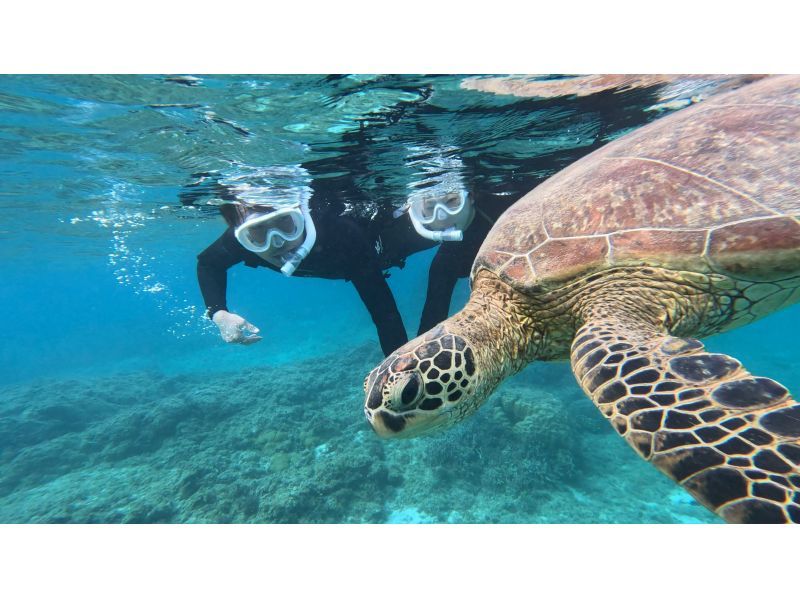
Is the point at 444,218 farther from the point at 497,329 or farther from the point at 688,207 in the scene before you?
the point at 688,207

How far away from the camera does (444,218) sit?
568 centimetres

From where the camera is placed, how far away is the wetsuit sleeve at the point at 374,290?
445cm

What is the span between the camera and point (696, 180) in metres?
2.10

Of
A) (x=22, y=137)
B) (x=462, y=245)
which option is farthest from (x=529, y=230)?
(x=22, y=137)

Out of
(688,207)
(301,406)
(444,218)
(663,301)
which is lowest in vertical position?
(301,406)

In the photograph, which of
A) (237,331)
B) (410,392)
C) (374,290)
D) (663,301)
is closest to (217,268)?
(237,331)

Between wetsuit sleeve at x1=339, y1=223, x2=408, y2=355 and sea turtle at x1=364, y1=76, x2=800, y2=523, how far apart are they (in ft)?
6.20

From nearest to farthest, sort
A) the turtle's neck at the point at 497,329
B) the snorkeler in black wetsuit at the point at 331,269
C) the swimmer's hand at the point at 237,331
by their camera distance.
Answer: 1. the turtle's neck at the point at 497,329
2. the swimmer's hand at the point at 237,331
3. the snorkeler in black wetsuit at the point at 331,269

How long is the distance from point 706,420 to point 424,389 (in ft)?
3.83

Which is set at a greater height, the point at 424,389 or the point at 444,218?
the point at 444,218

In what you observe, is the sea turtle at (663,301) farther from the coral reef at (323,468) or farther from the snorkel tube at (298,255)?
the coral reef at (323,468)

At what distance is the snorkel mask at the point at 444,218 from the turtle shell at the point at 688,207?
2.62m

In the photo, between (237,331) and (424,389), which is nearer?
(424,389)

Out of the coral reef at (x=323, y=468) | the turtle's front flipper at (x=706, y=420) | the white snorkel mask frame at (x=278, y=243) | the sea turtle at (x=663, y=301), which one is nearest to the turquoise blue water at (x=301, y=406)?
the coral reef at (x=323, y=468)
